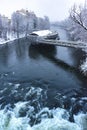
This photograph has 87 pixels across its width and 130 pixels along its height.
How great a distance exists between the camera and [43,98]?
2203 centimetres

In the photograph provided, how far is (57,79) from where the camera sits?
1121 inches

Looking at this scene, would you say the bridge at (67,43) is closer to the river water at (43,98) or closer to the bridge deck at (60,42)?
the bridge deck at (60,42)

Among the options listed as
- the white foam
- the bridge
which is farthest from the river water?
the bridge

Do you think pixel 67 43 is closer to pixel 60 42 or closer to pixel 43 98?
pixel 60 42

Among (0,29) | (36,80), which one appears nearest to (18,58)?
(36,80)

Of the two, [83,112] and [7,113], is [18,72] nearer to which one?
[7,113]

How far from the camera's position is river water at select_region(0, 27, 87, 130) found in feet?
56.9

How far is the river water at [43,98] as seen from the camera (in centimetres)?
1735

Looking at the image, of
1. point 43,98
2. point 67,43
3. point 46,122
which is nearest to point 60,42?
point 67,43

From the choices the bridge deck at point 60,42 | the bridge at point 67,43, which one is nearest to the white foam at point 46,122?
the bridge at point 67,43

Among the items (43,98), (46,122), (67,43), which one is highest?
(67,43)

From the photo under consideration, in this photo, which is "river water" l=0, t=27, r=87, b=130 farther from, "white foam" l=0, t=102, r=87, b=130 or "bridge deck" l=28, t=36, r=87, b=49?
"bridge deck" l=28, t=36, r=87, b=49

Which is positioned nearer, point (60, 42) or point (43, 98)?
point (43, 98)

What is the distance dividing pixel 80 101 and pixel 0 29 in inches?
2566
